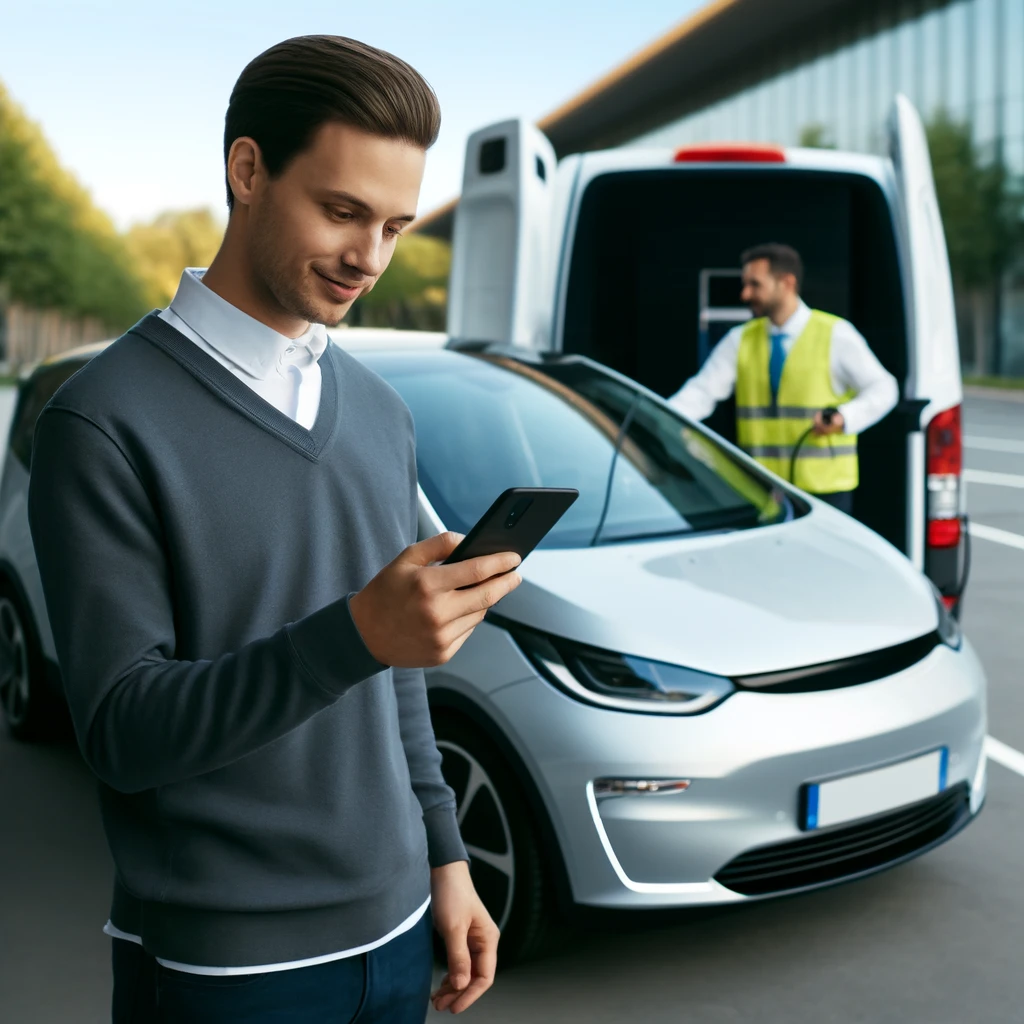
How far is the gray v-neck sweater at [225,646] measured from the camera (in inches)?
51.7

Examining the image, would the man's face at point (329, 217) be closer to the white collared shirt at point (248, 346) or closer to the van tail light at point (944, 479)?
the white collared shirt at point (248, 346)

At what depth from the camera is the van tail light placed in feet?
16.5

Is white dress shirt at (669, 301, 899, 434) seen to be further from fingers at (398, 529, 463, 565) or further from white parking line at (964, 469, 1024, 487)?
white parking line at (964, 469, 1024, 487)

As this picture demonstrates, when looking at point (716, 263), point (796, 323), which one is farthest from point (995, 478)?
point (796, 323)

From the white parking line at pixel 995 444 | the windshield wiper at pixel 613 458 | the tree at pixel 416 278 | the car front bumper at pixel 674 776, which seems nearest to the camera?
the car front bumper at pixel 674 776

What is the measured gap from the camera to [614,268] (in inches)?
302

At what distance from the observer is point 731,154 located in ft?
19.0

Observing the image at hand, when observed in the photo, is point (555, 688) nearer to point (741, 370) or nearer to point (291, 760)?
point (291, 760)

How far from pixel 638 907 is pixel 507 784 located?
1.36ft

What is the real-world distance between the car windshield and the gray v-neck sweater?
225 centimetres

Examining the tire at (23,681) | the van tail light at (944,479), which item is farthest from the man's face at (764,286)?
the tire at (23,681)

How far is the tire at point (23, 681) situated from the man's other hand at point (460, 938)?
378cm

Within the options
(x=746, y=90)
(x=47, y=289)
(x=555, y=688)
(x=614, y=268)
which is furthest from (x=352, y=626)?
(x=47, y=289)

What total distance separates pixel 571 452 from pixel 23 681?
2452 millimetres
